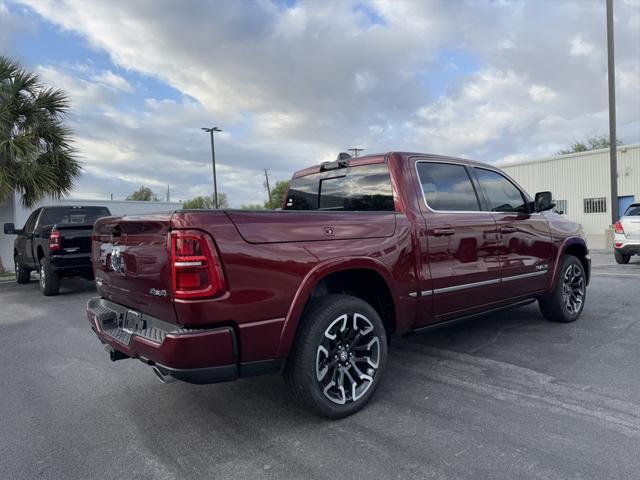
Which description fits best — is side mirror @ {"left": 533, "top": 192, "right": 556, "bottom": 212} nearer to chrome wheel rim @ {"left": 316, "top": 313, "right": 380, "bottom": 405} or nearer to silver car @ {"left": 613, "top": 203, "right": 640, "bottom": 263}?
chrome wheel rim @ {"left": 316, "top": 313, "right": 380, "bottom": 405}

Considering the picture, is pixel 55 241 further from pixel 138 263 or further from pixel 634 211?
pixel 634 211

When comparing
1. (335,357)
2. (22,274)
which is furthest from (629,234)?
(22,274)

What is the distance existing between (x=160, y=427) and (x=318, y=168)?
273 centimetres

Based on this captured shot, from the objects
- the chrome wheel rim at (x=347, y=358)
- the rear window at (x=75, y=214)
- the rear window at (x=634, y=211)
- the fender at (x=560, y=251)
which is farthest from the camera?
the rear window at (x=634, y=211)

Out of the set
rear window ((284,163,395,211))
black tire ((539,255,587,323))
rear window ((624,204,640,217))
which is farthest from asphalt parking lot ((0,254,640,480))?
rear window ((624,204,640,217))

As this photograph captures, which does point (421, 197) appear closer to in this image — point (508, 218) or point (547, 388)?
point (508, 218)

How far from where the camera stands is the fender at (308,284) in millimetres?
2949

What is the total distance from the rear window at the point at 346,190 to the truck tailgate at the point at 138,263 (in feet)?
6.14

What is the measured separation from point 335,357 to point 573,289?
3.91 metres

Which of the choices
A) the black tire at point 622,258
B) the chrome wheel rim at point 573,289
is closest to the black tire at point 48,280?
the chrome wheel rim at point 573,289

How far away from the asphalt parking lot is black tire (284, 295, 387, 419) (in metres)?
0.16

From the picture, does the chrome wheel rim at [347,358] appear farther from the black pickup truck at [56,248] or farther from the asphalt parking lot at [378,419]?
the black pickup truck at [56,248]

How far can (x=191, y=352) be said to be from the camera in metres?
2.63

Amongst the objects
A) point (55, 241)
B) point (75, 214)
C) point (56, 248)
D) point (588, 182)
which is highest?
point (588, 182)
